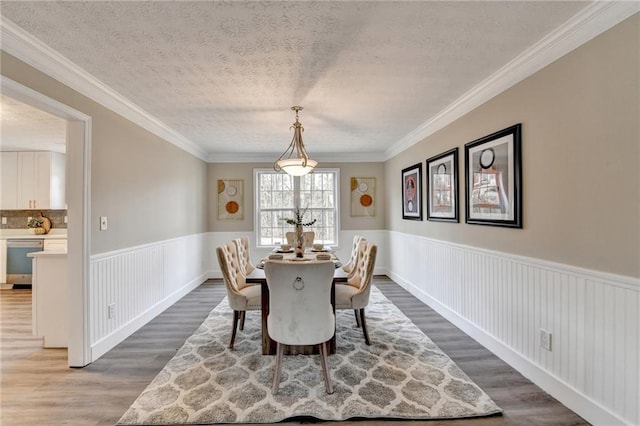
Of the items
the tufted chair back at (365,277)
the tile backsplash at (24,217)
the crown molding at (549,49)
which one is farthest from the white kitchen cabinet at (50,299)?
the crown molding at (549,49)

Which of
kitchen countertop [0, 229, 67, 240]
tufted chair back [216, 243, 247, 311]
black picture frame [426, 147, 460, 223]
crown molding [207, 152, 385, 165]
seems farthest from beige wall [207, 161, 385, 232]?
tufted chair back [216, 243, 247, 311]

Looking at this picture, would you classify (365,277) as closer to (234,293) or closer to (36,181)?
(234,293)

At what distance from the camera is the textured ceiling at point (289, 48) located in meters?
1.80

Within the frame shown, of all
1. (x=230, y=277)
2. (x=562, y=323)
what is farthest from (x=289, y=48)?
(x=562, y=323)

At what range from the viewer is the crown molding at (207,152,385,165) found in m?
6.10

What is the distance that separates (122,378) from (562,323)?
3.17m

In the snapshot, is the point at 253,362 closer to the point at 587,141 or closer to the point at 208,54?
the point at 208,54

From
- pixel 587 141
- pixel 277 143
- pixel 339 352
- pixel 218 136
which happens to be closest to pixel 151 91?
pixel 218 136

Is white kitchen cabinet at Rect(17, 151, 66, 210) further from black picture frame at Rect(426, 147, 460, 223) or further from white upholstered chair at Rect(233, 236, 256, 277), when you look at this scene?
black picture frame at Rect(426, 147, 460, 223)

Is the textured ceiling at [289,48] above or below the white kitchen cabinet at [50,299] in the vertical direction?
above

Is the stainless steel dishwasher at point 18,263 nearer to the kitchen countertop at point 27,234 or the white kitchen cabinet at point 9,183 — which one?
the kitchen countertop at point 27,234

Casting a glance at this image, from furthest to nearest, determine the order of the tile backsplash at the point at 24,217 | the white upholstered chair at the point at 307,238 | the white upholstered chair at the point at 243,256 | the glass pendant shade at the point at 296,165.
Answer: the tile backsplash at the point at 24,217
the white upholstered chair at the point at 307,238
the white upholstered chair at the point at 243,256
the glass pendant shade at the point at 296,165

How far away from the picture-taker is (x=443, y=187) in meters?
3.82

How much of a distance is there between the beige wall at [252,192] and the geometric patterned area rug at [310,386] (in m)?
3.21
